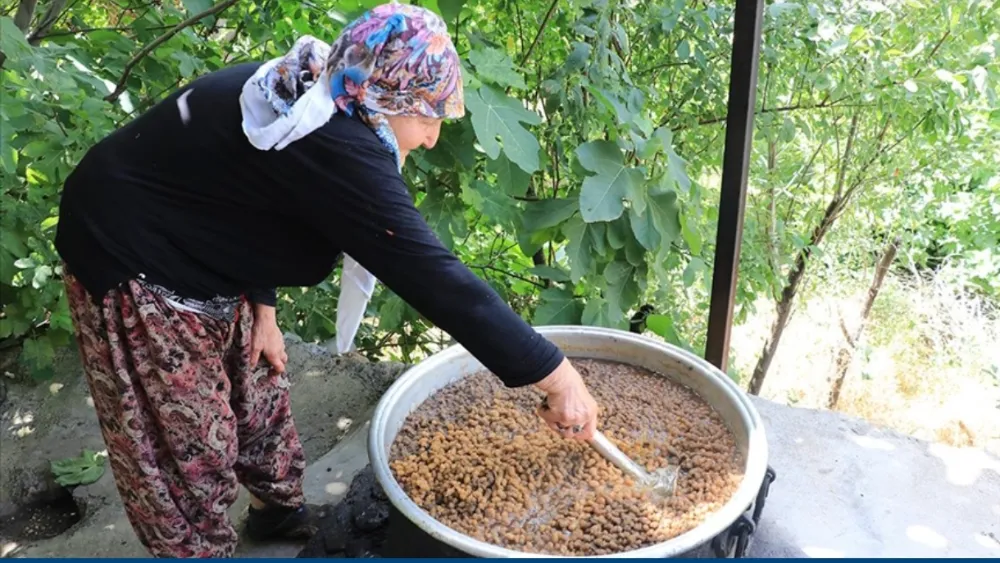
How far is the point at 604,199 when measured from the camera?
2.03 m

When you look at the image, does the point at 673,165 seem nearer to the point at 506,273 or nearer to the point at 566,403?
the point at 566,403

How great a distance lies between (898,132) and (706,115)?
46.6 inches

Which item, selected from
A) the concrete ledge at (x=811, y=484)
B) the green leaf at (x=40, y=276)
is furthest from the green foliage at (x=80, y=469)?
the green leaf at (x=40, y=276)

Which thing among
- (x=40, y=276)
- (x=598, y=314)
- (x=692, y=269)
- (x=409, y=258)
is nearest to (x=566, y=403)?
(x=409, y=258)

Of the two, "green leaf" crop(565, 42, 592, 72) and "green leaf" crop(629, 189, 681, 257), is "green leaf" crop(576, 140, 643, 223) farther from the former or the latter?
"green leaf" crop(565, 42, 592, 72)

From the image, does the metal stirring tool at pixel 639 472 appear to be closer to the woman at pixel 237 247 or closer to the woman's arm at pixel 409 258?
the woman at pixel 237 247

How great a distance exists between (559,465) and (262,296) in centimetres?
77

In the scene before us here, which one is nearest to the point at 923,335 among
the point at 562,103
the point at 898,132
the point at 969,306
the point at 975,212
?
the point at 969,306

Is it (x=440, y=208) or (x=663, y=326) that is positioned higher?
(x=440, y=208)

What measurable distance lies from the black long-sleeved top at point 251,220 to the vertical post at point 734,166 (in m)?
0.90

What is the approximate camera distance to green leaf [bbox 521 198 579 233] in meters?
2.22

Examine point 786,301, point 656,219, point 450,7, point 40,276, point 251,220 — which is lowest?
point 786,301

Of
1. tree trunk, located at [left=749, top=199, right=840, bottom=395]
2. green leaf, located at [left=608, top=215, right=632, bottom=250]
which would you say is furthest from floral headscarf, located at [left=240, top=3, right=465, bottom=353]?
tree trunk, located at [left=749, top=199, right=840, bottom=395]

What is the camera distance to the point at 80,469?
2.57m
